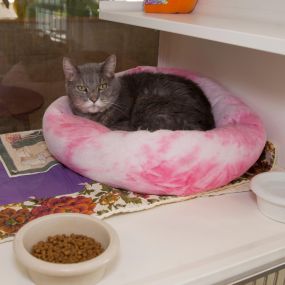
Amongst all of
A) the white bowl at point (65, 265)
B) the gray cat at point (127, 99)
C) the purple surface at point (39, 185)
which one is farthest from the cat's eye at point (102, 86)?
the white bowl at point (65, 265)

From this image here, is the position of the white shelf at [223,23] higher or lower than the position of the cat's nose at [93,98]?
higher

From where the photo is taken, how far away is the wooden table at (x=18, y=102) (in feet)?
5.42

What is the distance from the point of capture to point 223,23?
111 centimetres

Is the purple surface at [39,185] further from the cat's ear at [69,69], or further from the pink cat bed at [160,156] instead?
the cat's ear at [69,69]

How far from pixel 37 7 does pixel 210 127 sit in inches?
34.3

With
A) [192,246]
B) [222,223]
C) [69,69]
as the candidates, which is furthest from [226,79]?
[192,246]

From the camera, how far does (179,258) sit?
2.61 ft

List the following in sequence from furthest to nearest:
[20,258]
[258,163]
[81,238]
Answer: [258,163], [81,238], [20,258]

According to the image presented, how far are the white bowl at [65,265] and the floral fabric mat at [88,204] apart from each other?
11cm

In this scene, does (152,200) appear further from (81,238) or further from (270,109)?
(270,109)

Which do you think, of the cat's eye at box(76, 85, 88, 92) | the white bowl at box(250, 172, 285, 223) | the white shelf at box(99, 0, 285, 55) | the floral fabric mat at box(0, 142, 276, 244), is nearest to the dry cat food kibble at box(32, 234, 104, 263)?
the floral fabric mat at box(0, 142, 276, 244)

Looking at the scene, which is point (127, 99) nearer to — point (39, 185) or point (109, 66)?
point (109, 66)

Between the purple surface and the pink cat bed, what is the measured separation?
0.04 meters

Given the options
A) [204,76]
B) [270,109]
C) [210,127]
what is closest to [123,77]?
[204,76]
